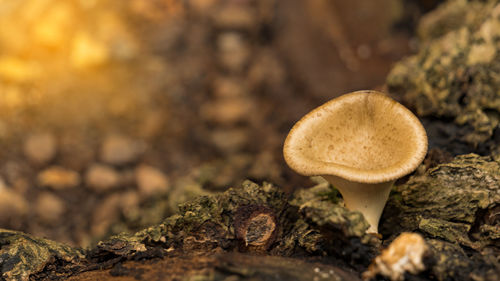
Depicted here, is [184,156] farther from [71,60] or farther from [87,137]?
[71,60]

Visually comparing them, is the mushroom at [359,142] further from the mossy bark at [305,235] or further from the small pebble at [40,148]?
the small pebble at [40,148]

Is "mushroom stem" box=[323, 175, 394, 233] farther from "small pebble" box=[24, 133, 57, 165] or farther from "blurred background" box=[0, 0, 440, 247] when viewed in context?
"small pebble" box=[24, 133, 57, 165]

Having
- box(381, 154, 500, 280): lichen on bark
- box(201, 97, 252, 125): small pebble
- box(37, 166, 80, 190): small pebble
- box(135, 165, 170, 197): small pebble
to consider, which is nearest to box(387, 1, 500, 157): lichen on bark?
box(381, 154, 500, 280): lichen on bark

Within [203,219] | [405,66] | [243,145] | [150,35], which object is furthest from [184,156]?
[203,219]

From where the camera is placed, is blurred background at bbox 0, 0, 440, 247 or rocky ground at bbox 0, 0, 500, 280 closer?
rocky ground at bbox 0, 0, 500, 280

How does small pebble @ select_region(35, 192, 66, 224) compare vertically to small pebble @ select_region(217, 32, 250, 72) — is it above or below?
below

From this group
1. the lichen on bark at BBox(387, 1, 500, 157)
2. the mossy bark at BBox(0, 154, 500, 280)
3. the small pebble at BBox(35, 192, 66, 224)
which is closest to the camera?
the mossy bark at BBox(0, 154, 500, 280)
